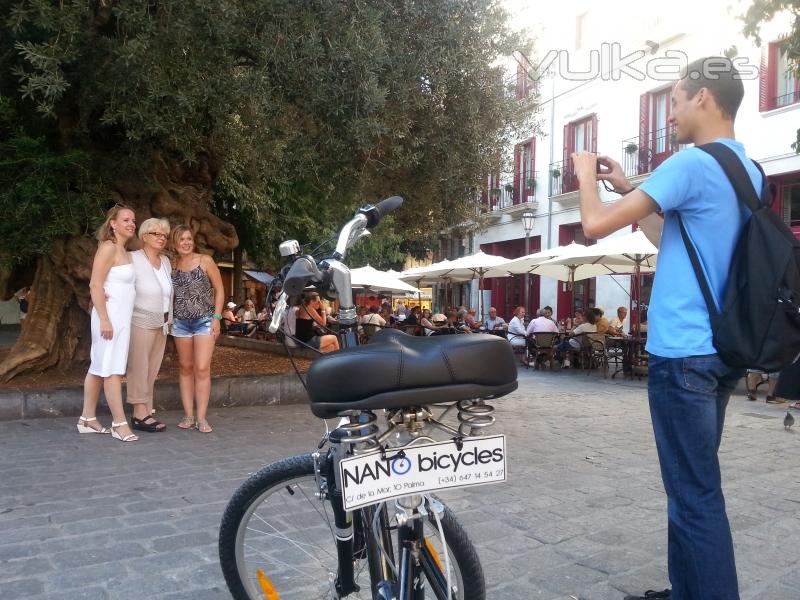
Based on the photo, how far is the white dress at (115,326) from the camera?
229 inches

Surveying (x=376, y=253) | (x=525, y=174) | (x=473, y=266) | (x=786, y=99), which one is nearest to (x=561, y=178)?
(x=525, y=174)

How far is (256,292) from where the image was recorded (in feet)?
131

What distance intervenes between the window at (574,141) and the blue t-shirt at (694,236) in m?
21.5

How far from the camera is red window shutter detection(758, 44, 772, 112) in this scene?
16812 mm

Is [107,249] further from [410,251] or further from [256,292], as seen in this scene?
[256,292]

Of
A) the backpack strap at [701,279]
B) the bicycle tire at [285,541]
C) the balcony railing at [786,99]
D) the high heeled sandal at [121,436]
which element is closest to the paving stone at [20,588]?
the bicycle tire at [285,541]

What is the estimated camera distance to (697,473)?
2.21m

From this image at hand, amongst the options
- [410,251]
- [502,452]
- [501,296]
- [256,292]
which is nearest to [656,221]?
[502,452]

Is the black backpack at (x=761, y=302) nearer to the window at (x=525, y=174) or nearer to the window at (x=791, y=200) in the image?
the window at (x=791, y=200)

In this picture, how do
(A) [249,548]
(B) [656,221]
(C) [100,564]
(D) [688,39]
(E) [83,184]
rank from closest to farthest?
(A) [249,548], (B) [656,221], (C) [100,564], (E) [83,184], (D) [688,39]

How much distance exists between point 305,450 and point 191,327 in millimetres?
1549

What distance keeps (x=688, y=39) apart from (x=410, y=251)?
63.1ft

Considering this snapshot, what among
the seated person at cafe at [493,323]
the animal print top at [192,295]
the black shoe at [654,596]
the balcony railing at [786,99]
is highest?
the balcony railing at [786,99]

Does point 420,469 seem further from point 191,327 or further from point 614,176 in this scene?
point 191,327
